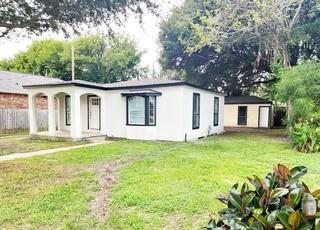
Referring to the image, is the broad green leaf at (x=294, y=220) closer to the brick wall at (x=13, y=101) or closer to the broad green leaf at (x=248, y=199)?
the broad green leaf at (x=248, y=199)

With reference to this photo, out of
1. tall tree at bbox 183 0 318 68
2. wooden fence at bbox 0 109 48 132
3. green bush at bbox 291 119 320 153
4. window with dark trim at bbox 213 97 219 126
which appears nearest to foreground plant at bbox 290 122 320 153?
green bush at bbox 291 119 320 153

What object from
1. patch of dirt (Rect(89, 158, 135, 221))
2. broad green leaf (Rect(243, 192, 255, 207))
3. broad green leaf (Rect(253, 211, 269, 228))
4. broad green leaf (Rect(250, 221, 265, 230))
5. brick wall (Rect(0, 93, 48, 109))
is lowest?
patch of dirt (Rect(89, 158, 135, 221))

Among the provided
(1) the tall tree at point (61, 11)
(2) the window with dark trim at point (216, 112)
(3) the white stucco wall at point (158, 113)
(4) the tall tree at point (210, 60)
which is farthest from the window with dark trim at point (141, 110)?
(1) the tall tree at point (61, 11)

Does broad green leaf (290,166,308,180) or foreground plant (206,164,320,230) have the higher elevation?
broad green leaf (290,166,308,180)

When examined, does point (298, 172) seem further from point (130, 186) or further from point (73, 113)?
point (73, 113)

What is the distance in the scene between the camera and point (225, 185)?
5477 millimetres

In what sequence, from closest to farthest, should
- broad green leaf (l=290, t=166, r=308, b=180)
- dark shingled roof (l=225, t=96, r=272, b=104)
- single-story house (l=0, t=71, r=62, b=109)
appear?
1. broad green leaf (l=290, t=166, r=308, b=180)
2. single-story house (l=0, t=71, r=62, b=109)
3. dark shingled roof (l=225, t=96, r=272, b=104)

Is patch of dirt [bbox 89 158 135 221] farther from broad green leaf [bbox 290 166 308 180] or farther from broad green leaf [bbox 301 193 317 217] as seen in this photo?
broad green leaf [bbox 301 193 317 217]

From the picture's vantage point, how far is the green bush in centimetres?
1009

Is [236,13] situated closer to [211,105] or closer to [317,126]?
[211,105]

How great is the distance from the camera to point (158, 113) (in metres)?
13.0

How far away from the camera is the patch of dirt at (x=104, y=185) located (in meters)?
4.15

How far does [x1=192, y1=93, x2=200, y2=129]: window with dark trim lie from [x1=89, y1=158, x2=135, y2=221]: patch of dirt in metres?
5.84

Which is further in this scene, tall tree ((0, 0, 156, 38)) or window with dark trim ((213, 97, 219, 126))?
window with dark trim ((213, 97, 219, 126))
